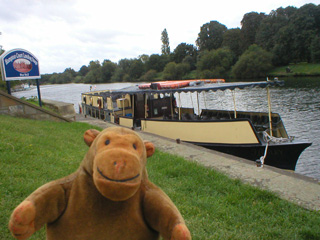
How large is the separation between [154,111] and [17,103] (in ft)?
22.5

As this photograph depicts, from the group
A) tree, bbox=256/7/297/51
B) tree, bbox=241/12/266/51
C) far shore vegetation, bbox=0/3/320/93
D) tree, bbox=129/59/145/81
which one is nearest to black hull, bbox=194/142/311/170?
far shore vegetation, bbox=0/3/320/93

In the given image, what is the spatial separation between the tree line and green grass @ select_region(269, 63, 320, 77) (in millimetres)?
1488

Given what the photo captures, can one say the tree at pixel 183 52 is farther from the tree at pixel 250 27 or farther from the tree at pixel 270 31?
the tree at pixel 270 31

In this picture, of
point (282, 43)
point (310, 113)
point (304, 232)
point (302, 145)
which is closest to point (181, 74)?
point (282, 43)

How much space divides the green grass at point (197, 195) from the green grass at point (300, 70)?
172ft

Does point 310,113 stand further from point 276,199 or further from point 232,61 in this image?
point 232,61

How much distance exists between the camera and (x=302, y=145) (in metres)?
8.85

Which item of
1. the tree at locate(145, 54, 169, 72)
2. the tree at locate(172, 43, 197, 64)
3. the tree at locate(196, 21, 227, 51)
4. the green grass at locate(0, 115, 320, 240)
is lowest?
the green grass at locate(0, 115, 320, 240)

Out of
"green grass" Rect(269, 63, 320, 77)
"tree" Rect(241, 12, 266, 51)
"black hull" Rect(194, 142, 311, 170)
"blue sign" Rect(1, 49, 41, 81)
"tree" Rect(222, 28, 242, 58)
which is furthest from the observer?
"tree" Rect(222, 28, 242, 58)

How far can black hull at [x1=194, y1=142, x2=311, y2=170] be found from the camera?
29.5ft

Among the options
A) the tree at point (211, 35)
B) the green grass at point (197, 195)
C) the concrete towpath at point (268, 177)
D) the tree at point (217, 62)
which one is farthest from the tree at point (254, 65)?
the green grass at point (197, 195)

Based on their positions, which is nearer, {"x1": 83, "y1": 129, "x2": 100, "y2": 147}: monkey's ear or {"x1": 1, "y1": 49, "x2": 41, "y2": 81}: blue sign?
{"x1": 83, "y1": 129, "x2": 100, "y2": 147}: monkey's ear

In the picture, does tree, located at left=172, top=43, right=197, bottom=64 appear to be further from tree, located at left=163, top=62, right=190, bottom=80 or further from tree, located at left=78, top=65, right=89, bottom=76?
tree, located at left=78, top=65, right=89, bottom=76

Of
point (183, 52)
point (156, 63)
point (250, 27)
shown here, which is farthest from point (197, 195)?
point (156, 63)
